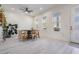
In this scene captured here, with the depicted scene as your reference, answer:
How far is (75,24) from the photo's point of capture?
5.72 m

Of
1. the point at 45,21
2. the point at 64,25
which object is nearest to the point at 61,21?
the point at 64,25

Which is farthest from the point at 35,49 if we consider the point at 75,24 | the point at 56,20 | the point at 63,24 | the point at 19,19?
the point at 19,19

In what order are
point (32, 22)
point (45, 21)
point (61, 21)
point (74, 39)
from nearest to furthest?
point (74, 39) → point (61, 21) → point (45, 21) → point (32, 22)

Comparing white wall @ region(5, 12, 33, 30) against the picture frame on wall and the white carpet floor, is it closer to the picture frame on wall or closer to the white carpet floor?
the picture frame on wall

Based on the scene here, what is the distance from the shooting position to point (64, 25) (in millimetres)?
6594

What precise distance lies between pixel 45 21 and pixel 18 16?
10.1 feet

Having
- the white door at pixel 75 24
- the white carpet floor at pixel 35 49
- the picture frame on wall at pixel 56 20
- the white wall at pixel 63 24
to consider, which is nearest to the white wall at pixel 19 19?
the white wall at pixel 63 24

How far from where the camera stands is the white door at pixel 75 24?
5.60 meters

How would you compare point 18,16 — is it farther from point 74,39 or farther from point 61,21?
point 74,39

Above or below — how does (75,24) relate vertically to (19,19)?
below

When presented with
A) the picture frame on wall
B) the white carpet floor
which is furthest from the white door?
the picture frame on wall

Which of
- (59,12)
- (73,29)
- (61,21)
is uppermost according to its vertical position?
(59,12)

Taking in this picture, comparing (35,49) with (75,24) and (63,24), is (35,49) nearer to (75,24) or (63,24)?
(75,24)

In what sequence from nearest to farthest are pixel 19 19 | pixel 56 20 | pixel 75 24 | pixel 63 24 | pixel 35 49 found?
pixel 35 49, pixel 75 24, pixel 63 24, pixel 56 20, pixel 19 19
